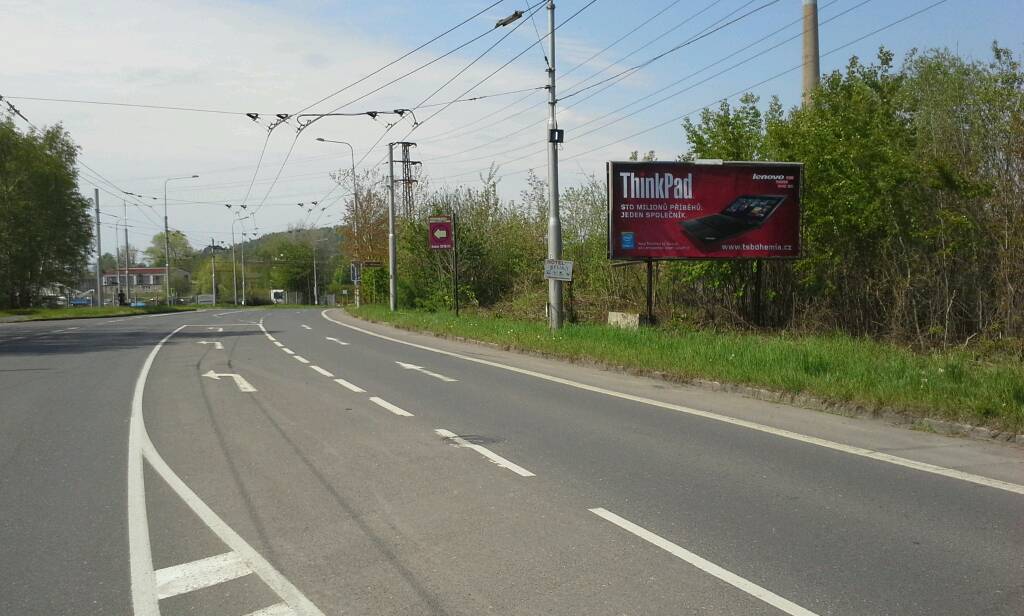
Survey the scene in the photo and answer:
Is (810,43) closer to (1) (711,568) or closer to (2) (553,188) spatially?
(2) (553,188)

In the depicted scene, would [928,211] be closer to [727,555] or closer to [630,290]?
[630,290]

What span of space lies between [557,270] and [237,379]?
8468 mm

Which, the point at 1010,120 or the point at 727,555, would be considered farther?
the point at 1010,120

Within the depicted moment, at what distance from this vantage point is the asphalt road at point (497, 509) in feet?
14.5

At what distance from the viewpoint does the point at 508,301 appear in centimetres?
3309

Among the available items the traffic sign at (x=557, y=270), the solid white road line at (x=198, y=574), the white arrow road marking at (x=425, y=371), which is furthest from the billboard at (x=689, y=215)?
the solid white road line at (x=198, y=574)

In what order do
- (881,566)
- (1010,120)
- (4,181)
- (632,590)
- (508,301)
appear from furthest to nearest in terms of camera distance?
1. (4,181)
2. (508,301)
3. (1010,120)
4. (881,566)
5. (632,590)

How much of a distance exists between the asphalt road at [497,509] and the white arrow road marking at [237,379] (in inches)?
50.4

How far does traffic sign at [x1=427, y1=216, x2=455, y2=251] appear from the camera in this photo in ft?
102

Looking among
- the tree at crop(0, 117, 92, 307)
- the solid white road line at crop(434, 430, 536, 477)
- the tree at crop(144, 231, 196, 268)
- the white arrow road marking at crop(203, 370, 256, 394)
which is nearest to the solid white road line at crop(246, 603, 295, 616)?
the solid white road line at crop(434, 430, 536, 477)

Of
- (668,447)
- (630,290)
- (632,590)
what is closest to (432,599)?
(632,590)

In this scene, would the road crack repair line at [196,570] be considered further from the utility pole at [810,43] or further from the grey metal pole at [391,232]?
the grey metal pole at [391,232]

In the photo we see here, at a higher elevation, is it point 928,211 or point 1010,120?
point 1010,120

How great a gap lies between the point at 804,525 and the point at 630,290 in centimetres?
1896
